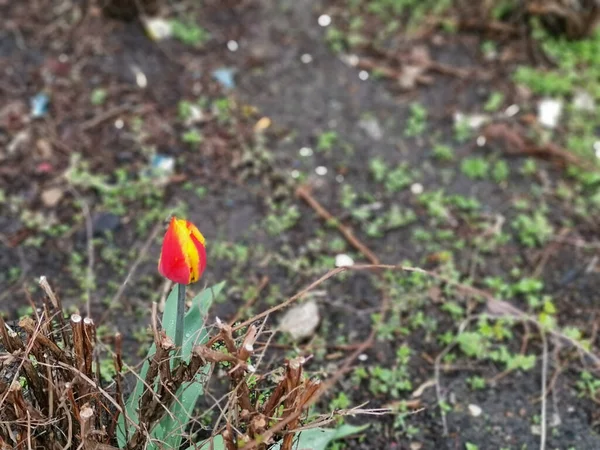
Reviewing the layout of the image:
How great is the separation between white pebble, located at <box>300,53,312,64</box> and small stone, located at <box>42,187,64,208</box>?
1.33 metres

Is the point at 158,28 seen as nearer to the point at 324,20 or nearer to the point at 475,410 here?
the point at 324,20

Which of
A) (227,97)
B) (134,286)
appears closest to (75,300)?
(134,286)

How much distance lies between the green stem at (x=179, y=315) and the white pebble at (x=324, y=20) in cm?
243

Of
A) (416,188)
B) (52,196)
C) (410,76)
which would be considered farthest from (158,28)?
(416,188)

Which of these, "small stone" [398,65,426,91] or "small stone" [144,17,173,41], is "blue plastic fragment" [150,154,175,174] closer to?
"small stone" [144,17,173,41]

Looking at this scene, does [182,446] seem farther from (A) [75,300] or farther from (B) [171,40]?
(B) [171,40]

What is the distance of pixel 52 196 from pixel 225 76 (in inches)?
39.6

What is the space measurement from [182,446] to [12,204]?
58.1 inches

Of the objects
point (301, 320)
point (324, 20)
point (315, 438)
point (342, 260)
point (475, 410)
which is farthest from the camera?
point (324, 20)

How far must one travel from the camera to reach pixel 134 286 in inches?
96.0

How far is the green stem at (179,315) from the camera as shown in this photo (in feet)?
4.62

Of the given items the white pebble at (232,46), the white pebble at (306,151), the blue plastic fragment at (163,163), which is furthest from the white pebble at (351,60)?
the blue plastic fragment at (163,163)

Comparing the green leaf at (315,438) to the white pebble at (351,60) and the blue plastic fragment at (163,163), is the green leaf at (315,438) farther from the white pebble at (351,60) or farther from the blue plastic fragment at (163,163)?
the white pebble at (351,60)

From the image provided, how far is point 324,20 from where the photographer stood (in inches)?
140
